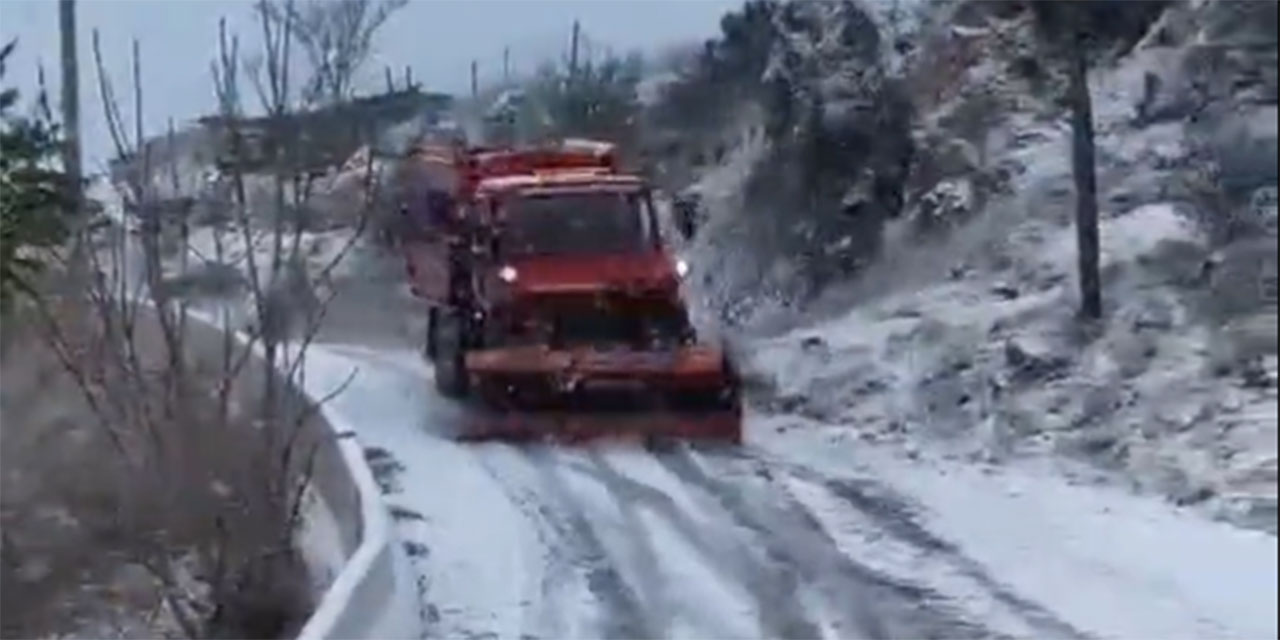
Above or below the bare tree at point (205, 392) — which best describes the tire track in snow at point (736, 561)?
below

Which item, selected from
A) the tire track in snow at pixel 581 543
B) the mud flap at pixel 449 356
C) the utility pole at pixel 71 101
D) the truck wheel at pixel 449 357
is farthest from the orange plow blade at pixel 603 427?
the utility pole at pixel 71 101

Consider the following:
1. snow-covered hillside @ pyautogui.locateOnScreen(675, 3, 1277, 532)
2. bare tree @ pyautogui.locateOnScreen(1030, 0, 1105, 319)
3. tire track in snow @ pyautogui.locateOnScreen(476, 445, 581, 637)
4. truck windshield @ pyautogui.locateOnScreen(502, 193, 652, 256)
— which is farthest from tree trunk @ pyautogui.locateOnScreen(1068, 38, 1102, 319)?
truck windshield @ pyautogui.locateOnScreen(502, 193, 652, 256)

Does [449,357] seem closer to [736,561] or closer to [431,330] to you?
[431,330]

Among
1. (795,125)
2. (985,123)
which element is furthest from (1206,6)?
(795,125)

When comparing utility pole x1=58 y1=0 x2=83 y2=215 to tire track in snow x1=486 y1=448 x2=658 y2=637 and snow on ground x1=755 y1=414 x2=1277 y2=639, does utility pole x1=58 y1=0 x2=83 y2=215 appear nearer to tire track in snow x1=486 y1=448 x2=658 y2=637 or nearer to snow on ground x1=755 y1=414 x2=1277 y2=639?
tire track in snow x1=486 y1=448 x2=658 y2=637

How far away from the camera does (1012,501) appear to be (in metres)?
13.5

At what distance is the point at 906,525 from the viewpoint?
44.0 ft

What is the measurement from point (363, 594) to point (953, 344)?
11740 mm

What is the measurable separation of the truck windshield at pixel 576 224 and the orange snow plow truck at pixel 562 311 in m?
0.01

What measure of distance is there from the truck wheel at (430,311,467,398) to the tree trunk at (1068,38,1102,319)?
595 cm

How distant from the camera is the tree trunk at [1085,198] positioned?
1616 cm

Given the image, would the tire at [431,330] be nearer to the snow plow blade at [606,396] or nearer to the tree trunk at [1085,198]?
the snow plow blade at [606,396]

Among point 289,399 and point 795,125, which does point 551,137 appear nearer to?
point 795,125

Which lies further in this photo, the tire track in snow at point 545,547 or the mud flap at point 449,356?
the mud flap at point 449,356
